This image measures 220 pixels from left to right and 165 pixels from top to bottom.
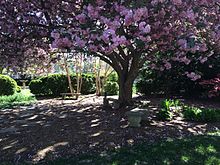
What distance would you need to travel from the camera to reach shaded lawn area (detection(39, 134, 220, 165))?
11.3ft

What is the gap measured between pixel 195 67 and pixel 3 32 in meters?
6.63

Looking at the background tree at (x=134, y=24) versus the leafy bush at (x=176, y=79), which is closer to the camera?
the background tree at (x=134, y=24)

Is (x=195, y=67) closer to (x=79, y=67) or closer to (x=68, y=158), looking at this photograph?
(x=79, y=67)

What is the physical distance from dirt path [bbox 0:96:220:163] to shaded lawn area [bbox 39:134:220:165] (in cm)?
23

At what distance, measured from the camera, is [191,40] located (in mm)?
3479

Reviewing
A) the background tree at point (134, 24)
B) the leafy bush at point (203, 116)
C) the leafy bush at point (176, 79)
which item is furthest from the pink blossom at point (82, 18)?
the leafy bush at point (176, 79)

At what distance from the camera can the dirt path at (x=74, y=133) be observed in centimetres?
383

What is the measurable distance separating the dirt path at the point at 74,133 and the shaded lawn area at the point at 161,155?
23 centimetres

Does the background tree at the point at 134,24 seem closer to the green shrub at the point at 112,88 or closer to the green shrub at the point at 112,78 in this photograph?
the green shrub at the point at 112,88

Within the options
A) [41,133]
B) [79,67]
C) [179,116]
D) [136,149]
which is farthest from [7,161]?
[79,67]

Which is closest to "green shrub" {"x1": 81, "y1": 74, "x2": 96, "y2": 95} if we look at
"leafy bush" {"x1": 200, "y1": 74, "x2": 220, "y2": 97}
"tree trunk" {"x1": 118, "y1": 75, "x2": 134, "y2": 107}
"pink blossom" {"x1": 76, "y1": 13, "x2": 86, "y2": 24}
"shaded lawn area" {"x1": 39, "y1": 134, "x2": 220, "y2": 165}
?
"leafy bush" {"x1": 200, "y1": 74, "x2": 220, "y2": 97}

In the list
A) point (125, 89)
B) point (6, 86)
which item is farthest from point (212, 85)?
point (6, 86)

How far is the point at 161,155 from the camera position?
11.9 ft

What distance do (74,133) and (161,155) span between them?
1.56 meters
